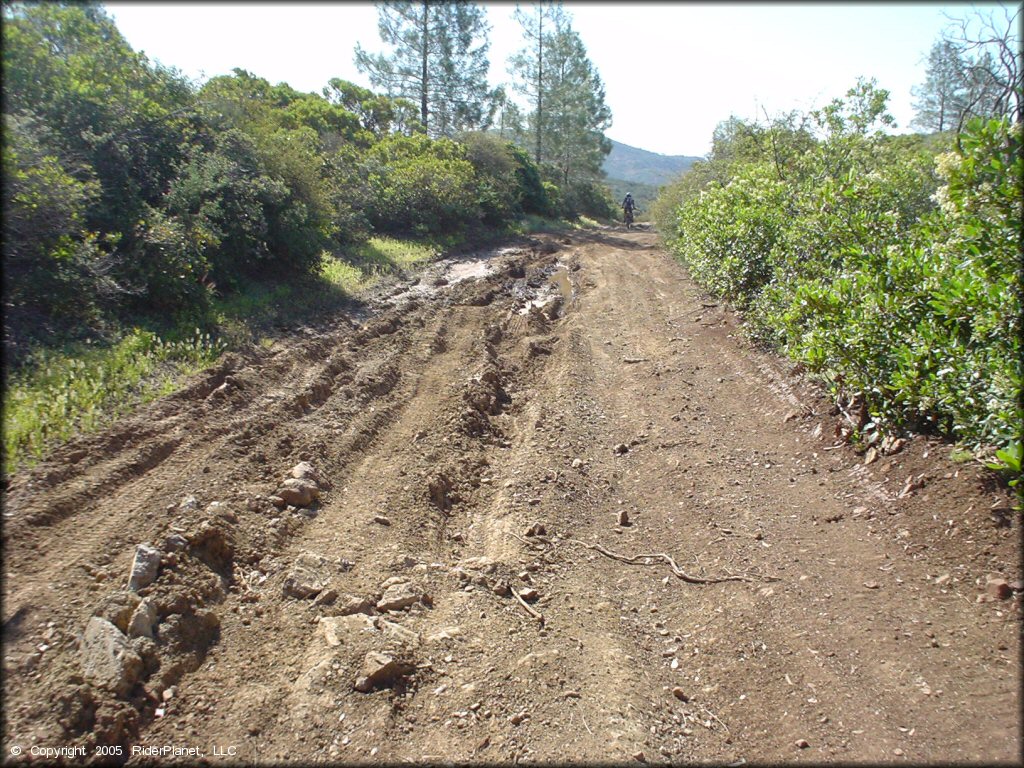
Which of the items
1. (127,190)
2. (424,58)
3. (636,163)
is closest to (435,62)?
(424,58)

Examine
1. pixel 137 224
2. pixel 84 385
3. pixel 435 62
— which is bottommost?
pixel 84 385

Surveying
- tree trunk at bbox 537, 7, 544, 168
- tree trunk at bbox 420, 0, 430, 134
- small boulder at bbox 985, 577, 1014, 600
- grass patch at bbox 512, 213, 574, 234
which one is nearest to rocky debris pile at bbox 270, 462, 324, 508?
small boulder at bbox 985, 577, 1014, 600

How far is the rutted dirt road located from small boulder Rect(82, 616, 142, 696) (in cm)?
1

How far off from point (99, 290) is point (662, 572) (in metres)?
6.43

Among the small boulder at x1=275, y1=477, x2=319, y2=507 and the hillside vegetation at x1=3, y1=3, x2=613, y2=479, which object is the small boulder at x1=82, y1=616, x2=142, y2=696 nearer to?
the small boulder at x1=275, y1=477, x2=319, y2=507

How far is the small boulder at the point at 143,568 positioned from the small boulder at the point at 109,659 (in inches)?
10.7

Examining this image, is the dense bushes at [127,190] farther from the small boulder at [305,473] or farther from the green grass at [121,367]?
the small boulder at [305,473]

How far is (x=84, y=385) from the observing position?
17.8 feet

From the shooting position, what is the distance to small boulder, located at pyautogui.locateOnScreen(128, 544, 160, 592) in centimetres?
337

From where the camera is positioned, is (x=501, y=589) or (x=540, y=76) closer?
(x=501, y=589)

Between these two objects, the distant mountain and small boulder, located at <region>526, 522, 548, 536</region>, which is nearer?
small boulder, located at <region>526, 522, 548, 536</region>

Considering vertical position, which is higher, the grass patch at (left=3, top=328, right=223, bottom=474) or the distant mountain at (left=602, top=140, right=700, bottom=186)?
the distant mountain at (left=602, top=140, right=700, bottom=186)

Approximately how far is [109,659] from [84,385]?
132 inches

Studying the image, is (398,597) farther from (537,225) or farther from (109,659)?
(537,225)
